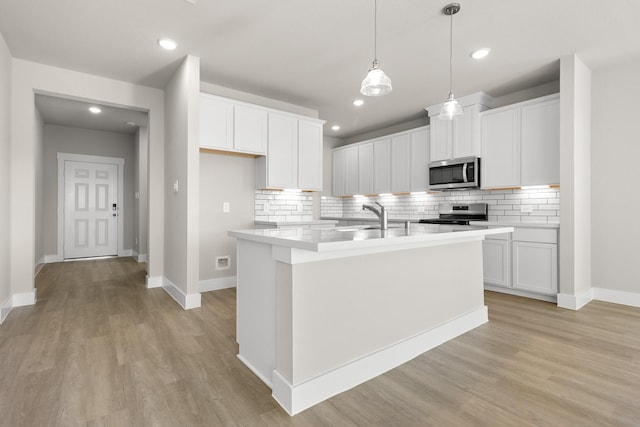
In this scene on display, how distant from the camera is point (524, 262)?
3873 mm

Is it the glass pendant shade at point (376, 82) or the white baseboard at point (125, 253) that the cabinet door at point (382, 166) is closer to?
the glass pendant shade at point (376, 82)

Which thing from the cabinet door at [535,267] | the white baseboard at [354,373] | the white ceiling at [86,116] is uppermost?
the white ceiling at [86,116]

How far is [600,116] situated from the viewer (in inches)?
146

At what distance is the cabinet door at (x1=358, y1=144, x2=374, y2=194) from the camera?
6146 millimetres

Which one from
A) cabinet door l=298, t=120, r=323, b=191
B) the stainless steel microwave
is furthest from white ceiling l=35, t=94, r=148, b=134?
the stainless steel microwave

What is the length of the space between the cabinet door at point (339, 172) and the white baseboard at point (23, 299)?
16.4ft

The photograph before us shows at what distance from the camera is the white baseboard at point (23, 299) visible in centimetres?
351

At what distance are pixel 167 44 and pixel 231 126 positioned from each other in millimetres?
1148

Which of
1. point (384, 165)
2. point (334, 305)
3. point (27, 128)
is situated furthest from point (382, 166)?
point (27, 128)

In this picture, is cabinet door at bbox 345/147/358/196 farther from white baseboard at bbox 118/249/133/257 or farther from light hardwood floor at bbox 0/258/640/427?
white baseboard at bbox 118/249/133/257

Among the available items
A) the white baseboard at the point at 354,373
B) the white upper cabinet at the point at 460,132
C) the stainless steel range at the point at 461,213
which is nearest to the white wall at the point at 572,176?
the white upper cabinet at the point at 460,132

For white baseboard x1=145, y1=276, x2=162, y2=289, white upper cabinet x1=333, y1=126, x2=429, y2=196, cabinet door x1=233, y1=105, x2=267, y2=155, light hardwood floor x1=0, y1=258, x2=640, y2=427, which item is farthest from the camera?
white upper cabinet x1=333, y1=126, x2=429, y2=196

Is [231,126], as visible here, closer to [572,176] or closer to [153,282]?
Result: [153,282]

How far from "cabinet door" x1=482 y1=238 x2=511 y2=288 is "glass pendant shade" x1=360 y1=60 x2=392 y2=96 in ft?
9.42
